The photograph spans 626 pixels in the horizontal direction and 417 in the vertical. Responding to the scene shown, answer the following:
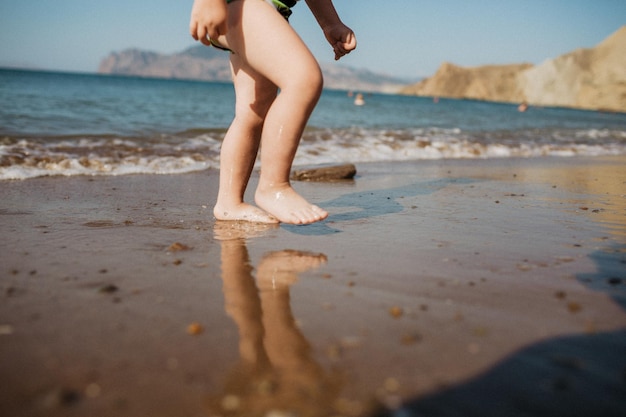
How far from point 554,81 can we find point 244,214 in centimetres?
10101

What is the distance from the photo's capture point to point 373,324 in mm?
1303

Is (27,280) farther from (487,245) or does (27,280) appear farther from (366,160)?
(366,160)

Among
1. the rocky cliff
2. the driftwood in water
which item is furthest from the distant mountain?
the driftwood in water

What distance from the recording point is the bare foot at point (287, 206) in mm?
2226

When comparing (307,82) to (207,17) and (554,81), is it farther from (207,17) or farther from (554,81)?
(554,81)

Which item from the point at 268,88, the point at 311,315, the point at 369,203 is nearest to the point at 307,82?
the point at 268,88

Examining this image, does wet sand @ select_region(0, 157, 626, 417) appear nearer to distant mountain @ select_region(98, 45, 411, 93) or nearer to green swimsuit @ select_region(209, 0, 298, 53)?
green swimsuit @ select_region(209, 0, 298, 53)

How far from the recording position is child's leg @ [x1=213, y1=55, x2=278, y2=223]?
2447 mm

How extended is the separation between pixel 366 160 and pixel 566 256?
15.2ft

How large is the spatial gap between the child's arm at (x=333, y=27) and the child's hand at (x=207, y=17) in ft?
2.31

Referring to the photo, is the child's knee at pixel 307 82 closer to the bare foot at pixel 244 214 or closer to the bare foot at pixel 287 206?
the bare foot at pixel 287 206

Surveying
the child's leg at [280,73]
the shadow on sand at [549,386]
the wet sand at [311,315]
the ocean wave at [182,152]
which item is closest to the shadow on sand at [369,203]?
the wet sand at [311,315]

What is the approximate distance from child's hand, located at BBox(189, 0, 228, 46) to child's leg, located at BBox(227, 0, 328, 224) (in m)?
0.12

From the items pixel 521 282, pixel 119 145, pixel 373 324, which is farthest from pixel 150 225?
pixel 119 145
